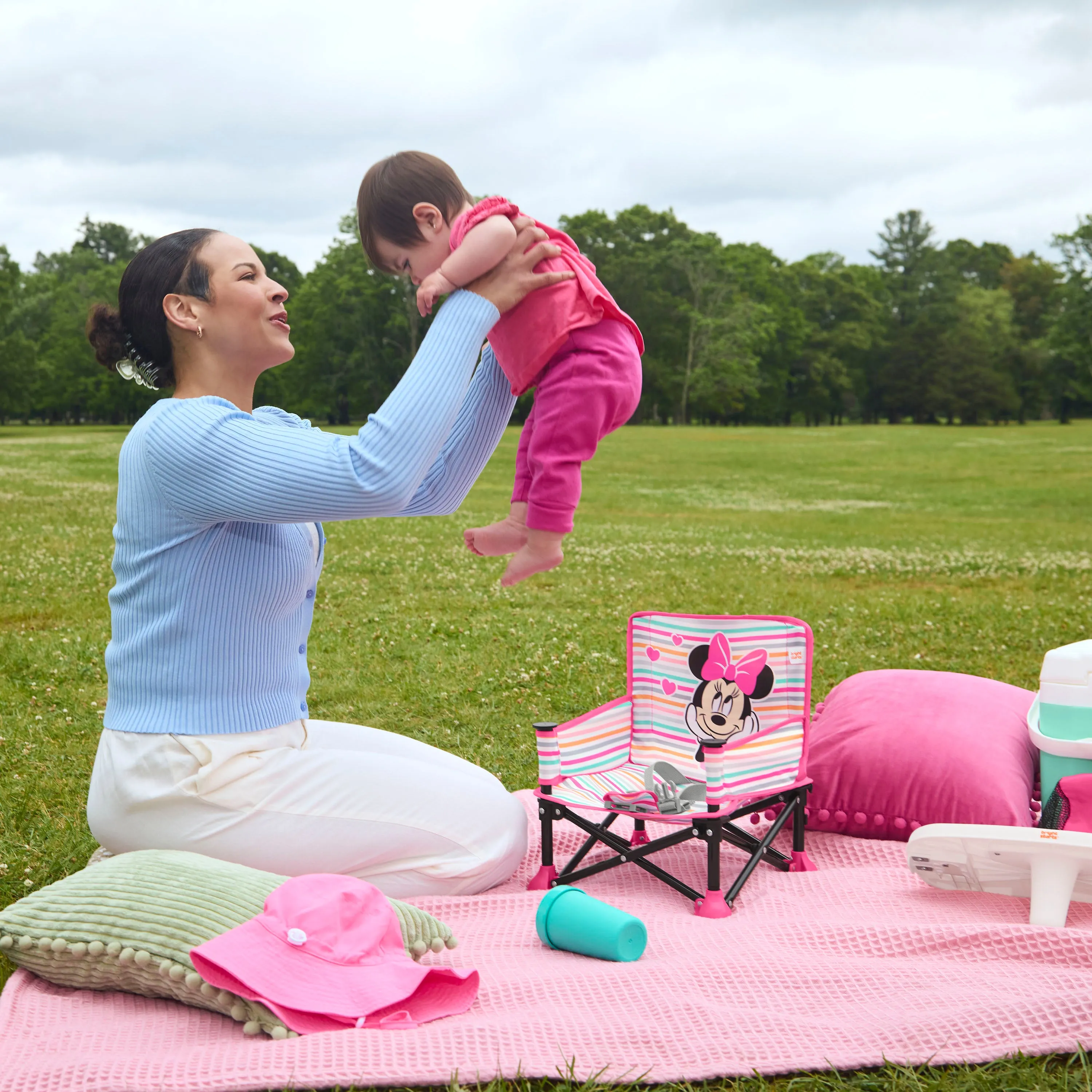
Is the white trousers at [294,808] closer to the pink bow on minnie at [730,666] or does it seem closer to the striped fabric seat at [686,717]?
the striped fabric seat at [686,717]

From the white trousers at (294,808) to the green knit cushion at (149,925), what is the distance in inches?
8.4

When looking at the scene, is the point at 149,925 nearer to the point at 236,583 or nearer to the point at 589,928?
the point at 236,583

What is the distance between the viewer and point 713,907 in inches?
158

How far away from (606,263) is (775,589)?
66.5 metres

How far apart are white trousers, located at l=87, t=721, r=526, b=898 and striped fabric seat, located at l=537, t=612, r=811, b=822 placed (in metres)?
0.47

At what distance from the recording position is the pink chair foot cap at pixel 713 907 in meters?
4.00

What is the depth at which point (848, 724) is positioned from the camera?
16.5 ft

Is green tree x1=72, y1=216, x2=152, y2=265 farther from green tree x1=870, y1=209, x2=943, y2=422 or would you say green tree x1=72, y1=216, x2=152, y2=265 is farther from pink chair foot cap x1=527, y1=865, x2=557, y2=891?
pink chair foot cap x1=527, y1=865, x2=557, y2=891

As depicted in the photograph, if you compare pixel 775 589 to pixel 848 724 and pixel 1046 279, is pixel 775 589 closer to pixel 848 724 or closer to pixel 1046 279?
pixel 848 724

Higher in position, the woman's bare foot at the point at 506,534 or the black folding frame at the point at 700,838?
the woman's bare foot at the point at 506,534

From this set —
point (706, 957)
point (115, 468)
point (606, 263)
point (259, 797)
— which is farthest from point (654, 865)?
point (606, 263)

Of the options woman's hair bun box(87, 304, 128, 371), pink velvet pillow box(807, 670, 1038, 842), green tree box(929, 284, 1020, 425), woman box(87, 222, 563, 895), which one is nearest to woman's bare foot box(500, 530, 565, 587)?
woman box(87, 222, 563, 895)

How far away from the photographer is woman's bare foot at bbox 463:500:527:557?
12.6ft

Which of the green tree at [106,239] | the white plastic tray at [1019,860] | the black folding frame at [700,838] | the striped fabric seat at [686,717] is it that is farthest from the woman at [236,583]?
the green tree at [106,239]
